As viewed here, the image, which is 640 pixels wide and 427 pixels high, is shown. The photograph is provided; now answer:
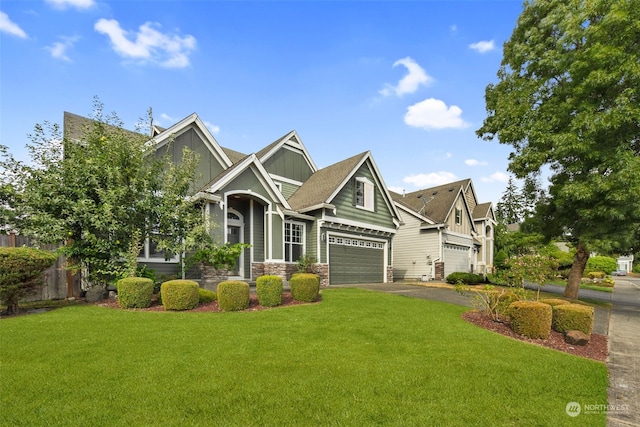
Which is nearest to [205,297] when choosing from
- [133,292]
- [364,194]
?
[133,292]

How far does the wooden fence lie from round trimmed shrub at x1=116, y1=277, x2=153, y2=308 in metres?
2.68

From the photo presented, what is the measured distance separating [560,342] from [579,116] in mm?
9448

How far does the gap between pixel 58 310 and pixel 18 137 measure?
5.57 meters

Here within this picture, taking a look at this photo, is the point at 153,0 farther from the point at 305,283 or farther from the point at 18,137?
the point at 305,283

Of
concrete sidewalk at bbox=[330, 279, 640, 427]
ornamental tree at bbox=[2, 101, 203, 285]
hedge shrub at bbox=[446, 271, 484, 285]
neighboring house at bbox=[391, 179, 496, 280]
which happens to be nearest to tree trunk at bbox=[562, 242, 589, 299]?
concrete sidewalk at bbox=[330, 279, 640, 427]

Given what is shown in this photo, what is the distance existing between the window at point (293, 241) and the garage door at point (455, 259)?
41.5ft

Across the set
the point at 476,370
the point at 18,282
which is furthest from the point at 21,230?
the point at 476,370

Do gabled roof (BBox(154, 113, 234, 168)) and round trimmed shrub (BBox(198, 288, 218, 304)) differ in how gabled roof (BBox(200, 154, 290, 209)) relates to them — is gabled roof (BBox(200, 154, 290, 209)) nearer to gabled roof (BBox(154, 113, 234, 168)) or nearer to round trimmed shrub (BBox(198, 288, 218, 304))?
gabled roof (BBox(154, 113, 234, 168))

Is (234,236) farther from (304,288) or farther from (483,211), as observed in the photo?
(483,211)

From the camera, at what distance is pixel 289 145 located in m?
19.7

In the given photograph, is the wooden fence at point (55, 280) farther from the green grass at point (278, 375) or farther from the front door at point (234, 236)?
the front door at point (234, 236)

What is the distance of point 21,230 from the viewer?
9719mm

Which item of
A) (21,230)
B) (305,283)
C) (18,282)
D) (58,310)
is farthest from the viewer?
(305,283)

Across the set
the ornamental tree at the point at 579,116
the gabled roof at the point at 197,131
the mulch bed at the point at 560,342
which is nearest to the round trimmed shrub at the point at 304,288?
the mulch bed at the point at 560,342
